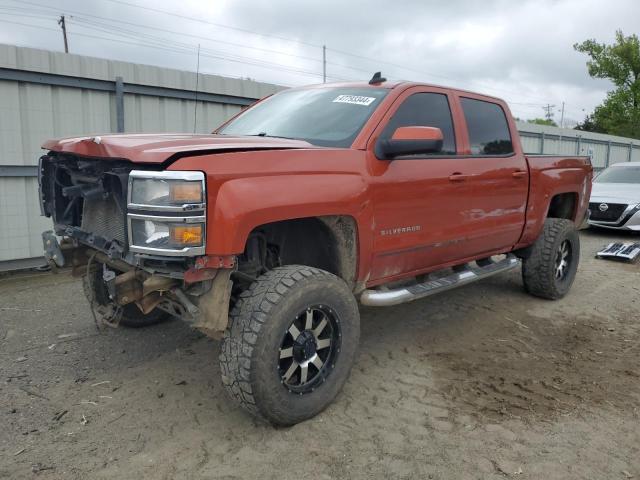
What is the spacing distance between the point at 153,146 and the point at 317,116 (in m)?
1.48

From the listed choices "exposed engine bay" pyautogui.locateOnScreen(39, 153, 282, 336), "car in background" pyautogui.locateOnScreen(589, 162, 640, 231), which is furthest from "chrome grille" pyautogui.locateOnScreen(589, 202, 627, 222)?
"exposed engine bay" pyautogui.locateOnScreen(39, 153, 282, 336)

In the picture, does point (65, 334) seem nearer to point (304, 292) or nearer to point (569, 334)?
point (304, 292)

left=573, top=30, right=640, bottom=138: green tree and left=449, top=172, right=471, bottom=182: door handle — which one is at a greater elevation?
left=573, top=30, right=640, bottom=138: green tree

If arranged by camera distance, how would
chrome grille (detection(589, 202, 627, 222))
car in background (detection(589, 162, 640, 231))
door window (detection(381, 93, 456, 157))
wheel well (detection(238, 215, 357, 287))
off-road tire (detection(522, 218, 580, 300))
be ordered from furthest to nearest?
chrome grille (detection(589, 202, 627, 222))
car in background (detection(589, 162, 640, 231))
off-road tire (detection(522, 218, 580, 300))
door window (detection(381, 93, 456, 157))
wheel well (detection(238, 215, 357, 287))

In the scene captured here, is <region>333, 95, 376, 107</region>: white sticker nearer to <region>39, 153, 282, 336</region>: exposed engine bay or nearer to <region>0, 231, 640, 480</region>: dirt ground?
<region>39, 153, 282, 336</region>: exposed engine bay

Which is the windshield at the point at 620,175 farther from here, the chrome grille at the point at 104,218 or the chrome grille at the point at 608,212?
the chrome grille at the point at 104,218

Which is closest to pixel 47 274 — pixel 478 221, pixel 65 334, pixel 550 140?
pixel 65 334

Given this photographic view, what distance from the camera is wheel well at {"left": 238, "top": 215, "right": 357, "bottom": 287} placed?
3230mm

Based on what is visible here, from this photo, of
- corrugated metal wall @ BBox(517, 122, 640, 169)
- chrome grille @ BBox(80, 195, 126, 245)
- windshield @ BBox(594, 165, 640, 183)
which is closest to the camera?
chrome grille @ BBox(80, 195, 126, 245)

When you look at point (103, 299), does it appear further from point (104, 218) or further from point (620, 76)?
point (620, 76)

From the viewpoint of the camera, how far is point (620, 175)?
11.5 m

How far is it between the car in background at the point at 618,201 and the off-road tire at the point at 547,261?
5.05 meters

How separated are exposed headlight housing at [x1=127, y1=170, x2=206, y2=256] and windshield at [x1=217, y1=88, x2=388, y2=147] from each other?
1.20 metres

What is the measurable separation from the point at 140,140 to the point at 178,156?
0.38m
